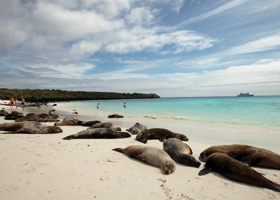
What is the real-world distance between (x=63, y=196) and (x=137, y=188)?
1224 millimetres

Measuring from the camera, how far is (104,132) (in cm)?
738

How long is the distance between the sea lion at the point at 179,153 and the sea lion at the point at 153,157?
0.36 metres

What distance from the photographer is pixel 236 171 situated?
360cm

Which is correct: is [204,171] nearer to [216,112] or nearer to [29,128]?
[29,128]

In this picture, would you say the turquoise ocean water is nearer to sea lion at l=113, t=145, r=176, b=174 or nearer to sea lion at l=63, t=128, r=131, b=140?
sea lion at l=63, t=128, r=131, b=140

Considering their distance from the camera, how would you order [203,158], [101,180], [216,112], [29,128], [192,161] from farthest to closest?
1. [216,112]
2. [29,128]
3. [203,158]
4. [192,161]
5. [101,180]

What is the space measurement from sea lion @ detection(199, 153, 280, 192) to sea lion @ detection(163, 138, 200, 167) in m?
0.38

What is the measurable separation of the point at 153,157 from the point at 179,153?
2.66 ft

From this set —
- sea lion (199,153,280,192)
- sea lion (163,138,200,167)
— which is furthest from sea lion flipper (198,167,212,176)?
sea lion (163,138,200,167)

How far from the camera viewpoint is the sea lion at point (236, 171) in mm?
3264

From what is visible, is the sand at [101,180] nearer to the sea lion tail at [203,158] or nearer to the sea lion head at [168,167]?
the sea lion head at [168,167]

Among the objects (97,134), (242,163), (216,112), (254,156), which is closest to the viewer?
(242,163)

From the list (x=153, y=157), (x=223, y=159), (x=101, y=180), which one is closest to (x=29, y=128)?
(x=101, y=180)

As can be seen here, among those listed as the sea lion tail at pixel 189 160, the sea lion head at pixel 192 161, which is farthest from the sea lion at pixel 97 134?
the sea lion head at pixel 192 161
